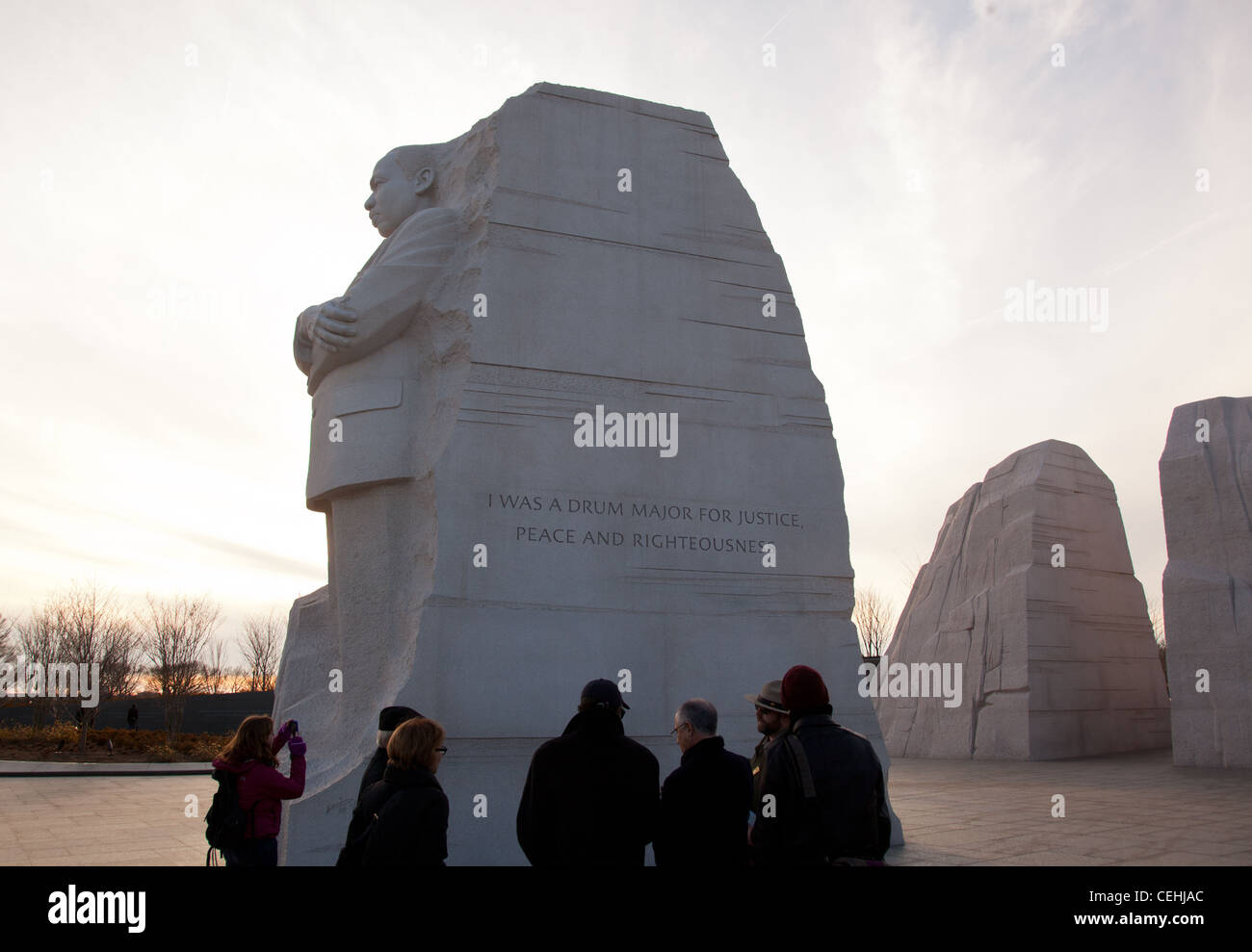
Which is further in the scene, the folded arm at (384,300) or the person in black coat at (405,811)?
the folded arm at (384,300)

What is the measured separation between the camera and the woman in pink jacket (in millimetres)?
4148

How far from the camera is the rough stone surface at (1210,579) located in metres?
11.7

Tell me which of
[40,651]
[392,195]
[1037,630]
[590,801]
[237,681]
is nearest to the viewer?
[590,801]

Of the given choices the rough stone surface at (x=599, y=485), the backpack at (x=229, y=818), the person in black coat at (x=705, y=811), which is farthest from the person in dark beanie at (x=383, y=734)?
the rough stone surface at (x=599, y=485)

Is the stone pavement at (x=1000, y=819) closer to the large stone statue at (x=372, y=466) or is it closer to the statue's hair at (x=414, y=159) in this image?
the large stone statue at (x=372, y=466)

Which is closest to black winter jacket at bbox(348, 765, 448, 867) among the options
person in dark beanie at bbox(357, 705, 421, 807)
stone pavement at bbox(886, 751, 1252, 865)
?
person in dark beanie at bbox(357, 705, 421, 807)

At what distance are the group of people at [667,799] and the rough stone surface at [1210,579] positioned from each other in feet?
34.6

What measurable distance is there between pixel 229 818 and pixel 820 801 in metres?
2.50

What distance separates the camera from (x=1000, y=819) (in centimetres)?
733

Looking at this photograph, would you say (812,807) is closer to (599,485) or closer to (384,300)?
(599,485)

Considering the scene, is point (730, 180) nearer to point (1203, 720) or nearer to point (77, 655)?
point (1203, 720)

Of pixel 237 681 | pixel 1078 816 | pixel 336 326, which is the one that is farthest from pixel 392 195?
pixel 237 681

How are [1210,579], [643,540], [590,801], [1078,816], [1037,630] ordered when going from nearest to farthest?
[590,801], [643,540], [1078,816], [1210,579], [1037,630]
